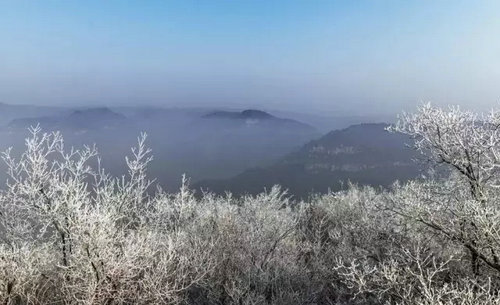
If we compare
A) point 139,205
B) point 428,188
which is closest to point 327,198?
point 139,205

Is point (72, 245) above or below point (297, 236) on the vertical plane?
above

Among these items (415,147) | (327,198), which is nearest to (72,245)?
(415,147)

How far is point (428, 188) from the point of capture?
1795 cm

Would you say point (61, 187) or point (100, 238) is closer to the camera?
point (100, 238)

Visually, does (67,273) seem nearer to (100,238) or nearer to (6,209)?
(100,238)

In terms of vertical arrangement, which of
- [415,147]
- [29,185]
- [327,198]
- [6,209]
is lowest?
[327,198]

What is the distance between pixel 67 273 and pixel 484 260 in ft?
46.8

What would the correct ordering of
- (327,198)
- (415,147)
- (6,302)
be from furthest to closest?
(327,198) → (415,147) → (6,302)

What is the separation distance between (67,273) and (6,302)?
2382 mm

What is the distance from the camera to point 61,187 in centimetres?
1784

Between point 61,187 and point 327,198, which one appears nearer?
point 61,187

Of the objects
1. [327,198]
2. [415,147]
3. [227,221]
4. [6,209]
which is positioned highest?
[415,147]

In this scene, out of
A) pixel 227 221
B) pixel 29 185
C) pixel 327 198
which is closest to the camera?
pixel 29 185

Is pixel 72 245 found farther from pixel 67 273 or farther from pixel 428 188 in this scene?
pixel 428 188
